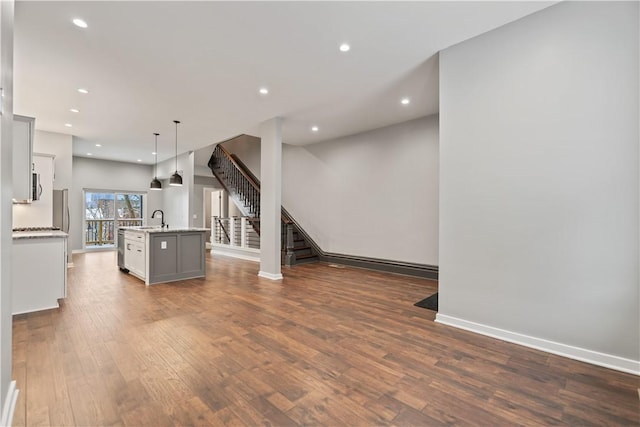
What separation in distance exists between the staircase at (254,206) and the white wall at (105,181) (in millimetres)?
3299

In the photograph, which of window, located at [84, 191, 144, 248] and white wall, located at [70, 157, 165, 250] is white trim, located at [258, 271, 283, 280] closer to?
white wall, located at [70, 157, 165, 250]

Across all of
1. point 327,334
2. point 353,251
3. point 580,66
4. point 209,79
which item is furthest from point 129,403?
point 353,251

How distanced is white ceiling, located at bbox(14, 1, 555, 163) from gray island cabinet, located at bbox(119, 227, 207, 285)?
90.2 inches

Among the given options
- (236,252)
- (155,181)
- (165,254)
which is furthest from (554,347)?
(236,252)

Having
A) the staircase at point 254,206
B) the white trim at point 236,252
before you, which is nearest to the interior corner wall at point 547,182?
the staircase at point 254,206

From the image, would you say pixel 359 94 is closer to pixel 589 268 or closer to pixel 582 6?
pixel 582 6

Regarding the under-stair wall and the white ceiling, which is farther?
the under-stair wall

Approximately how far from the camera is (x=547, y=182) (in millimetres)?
2639

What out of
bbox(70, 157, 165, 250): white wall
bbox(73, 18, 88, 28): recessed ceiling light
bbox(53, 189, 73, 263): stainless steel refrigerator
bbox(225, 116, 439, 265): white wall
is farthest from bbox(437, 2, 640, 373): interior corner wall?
bbox(70, 157, 165, 250): white wall

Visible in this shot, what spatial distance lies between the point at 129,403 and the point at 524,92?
411cm

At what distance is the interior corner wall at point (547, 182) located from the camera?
2.33 meters

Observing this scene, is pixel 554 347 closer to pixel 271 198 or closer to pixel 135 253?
pixel 271 198

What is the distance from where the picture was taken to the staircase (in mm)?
7211

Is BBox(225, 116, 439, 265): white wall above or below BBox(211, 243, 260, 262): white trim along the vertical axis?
above
